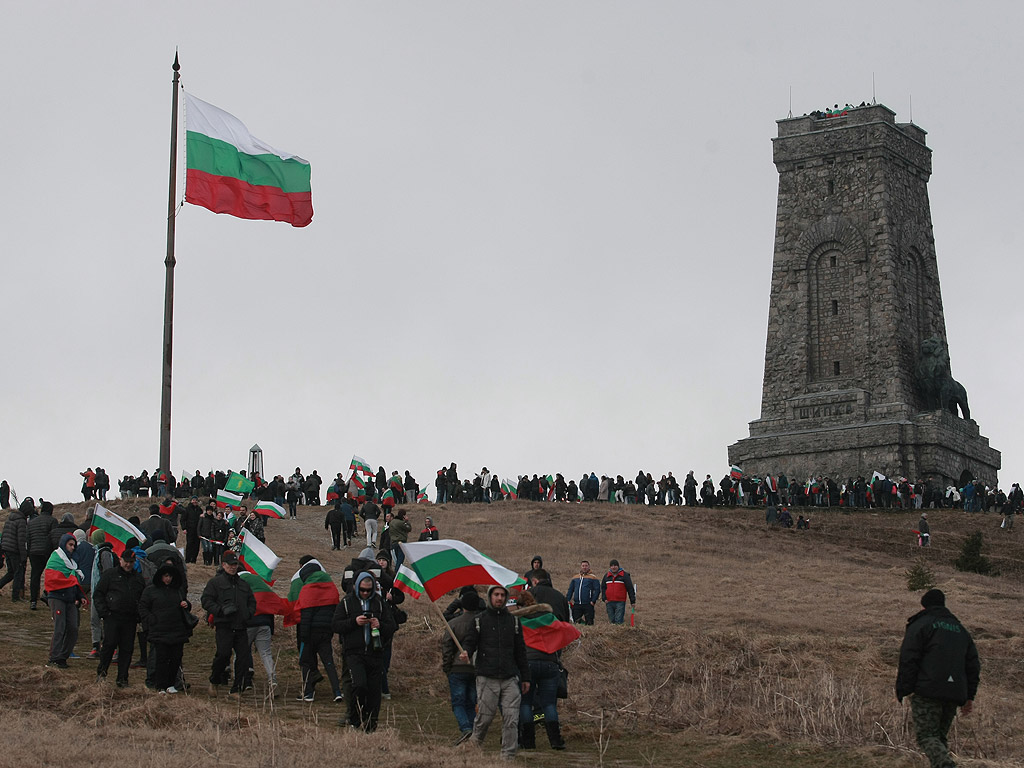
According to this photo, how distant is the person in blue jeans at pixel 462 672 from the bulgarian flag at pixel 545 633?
0.53m

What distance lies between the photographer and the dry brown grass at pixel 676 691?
1480 cm

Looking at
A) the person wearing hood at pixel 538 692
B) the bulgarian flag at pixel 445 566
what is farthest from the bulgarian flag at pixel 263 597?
the person wearing hood at pixel 538 692

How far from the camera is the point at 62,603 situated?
18.7m

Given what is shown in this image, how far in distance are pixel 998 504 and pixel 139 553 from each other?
39262 millimetres

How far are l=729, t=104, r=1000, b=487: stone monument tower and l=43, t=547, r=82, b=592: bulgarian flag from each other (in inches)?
1717

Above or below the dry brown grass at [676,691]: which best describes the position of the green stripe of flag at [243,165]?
above

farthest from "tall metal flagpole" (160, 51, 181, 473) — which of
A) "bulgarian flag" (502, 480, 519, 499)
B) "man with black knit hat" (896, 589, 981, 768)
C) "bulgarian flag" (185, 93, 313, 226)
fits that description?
"bulgarian flag" (502, 480, 519, 499)

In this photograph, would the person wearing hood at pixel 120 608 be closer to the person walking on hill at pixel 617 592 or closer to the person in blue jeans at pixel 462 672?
the person in blue jeans at pixel 462 672

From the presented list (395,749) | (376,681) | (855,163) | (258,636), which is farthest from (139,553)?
(855,163)

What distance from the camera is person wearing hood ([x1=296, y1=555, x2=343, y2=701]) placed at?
17578 millimetres

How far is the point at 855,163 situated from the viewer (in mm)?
62812

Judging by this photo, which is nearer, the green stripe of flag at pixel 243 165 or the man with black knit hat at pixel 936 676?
the man with black knit hat at pixel 936 676

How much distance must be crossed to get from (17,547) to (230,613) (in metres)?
7.28

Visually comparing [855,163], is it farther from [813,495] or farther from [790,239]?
[813,495]
